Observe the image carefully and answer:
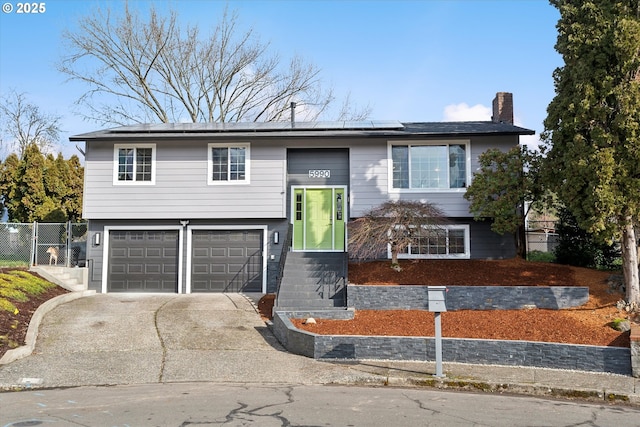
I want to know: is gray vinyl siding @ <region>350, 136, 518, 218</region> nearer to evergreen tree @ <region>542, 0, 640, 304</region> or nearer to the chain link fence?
evergreen tree @ <region>542, 0, 640, 304</region>

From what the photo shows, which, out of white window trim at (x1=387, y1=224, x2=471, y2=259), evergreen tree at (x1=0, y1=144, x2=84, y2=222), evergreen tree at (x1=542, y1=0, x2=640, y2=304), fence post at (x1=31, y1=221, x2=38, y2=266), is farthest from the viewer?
evergreen tree at (x1=0, y1=144, x2=84, y2=222)

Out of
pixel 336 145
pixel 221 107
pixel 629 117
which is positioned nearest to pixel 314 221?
pixel 336 145

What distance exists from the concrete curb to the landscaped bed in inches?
213

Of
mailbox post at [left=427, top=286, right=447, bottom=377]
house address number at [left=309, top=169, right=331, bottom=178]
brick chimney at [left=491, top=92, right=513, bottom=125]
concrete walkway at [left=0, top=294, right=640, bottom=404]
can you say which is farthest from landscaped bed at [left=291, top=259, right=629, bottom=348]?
brick chimney at [left=491, top=92, right=513, bottom=125]

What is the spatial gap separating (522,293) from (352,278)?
4.27m

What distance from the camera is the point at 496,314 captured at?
11.0 m

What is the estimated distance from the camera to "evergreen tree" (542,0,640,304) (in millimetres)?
9984

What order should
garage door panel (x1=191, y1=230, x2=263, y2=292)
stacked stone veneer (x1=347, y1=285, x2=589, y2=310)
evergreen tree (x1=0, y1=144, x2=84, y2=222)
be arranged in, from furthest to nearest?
evergreen tree (x1=0, y1=144, x2=84, y2=222), garage door panel (x1=191, y1=230, x2=263, y2=292), stacked stone veneer (x1=347, y1=285, x2=589, y2=310)

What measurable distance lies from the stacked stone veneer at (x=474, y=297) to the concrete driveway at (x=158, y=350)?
2.55 metres

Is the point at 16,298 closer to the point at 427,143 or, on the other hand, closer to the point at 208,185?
the point at 208,185

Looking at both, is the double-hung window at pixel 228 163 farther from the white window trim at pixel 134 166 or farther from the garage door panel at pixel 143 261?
the garage door panel at pixel 143 261

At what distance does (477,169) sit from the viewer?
1551cm

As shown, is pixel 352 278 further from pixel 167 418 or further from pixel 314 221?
pixel 167 418

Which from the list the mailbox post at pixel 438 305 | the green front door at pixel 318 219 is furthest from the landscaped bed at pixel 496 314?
the green front door at pixel 318 219
